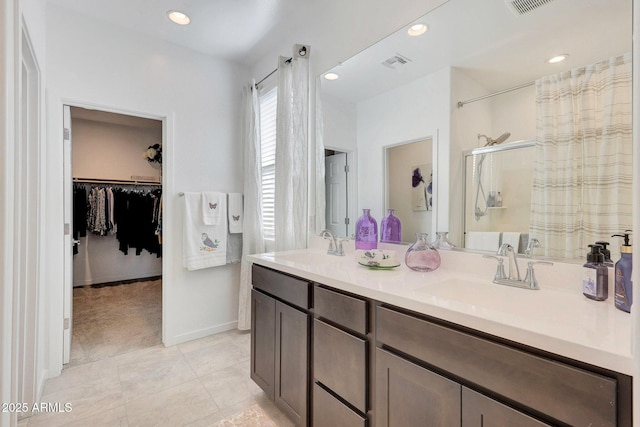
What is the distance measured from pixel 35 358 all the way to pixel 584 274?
2.83 m

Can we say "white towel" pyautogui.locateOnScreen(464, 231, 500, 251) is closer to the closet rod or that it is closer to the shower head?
the shower head

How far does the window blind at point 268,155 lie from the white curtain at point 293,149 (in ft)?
1.25

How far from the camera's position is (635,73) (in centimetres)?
61

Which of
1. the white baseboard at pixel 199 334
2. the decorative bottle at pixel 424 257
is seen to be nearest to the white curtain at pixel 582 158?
the decorative bottle at pixel 424 257

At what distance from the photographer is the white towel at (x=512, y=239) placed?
50.6 inches

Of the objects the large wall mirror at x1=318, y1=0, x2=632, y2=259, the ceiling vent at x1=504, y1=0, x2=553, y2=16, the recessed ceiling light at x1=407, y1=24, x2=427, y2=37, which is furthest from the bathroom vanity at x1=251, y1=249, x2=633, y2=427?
the recessed ceiling light at x1=407, y1=24, x2=427, y2=37

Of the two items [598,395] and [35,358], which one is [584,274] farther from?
[35,358]

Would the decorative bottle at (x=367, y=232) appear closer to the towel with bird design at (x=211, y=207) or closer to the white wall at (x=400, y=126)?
the white wall at (x=400, y=126)

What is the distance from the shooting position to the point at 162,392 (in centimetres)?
200

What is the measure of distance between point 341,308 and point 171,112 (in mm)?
2464

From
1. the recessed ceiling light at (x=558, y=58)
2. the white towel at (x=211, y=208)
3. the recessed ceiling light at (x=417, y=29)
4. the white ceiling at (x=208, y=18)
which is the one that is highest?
the white ceiling at (x=208, y=18)

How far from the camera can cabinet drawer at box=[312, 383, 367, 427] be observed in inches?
47.8

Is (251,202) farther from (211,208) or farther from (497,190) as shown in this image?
(497,190)

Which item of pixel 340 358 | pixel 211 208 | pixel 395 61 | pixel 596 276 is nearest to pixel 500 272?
pixel 596 276
